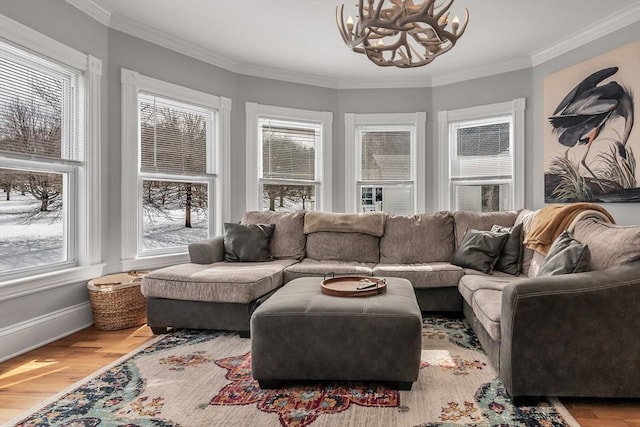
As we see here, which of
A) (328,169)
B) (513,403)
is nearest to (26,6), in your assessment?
(328,169)

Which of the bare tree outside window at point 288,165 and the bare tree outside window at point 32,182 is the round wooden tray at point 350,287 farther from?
the bare tree outside window at point 288,165

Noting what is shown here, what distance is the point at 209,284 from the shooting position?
305 centimetres

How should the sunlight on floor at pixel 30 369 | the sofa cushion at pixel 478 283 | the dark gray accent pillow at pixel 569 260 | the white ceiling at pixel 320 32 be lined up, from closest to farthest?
the dark gray accent pillow at pixel 569 260
the sunlight on floor at pixel 30 369
the sofa cushion at pixel 478 283
the white ceiling at pixel 320 32

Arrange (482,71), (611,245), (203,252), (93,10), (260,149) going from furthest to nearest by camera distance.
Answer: (260,149) → (482,71) → (203,252) → (93,10) → (611,245)

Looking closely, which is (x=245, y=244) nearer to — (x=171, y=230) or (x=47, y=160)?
(x=171, y=230)

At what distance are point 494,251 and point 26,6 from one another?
3.99 metres

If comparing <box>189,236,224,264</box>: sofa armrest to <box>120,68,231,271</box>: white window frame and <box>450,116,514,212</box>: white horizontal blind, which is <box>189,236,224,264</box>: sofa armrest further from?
<box>450,116,514,212</box>: white horizontal blind

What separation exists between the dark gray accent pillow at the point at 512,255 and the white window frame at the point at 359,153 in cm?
165

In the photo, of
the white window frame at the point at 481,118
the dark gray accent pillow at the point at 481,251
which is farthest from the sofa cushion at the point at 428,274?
the white window frame at the point at 481,118

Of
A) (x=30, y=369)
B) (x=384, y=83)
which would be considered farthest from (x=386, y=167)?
(x=30, y=369)

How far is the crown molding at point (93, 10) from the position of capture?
10.8 ft

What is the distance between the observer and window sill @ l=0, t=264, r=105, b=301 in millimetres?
2727

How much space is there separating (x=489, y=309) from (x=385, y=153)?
3217 mm

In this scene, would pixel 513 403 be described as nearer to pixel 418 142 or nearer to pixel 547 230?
pixel 547 230
